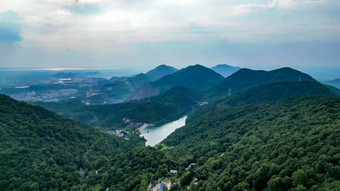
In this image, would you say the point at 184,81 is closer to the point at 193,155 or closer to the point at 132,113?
the point at 132,113

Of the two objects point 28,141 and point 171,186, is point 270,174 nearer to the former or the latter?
point 171,186

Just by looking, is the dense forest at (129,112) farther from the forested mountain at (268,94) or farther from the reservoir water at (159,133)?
the forested mountain at (268,94)

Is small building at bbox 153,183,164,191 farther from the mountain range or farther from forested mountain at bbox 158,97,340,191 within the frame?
forested mountain at bbox 158,97,340,191

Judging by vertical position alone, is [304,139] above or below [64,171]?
above

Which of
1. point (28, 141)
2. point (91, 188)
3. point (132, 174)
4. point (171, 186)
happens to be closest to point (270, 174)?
point (171, 186)

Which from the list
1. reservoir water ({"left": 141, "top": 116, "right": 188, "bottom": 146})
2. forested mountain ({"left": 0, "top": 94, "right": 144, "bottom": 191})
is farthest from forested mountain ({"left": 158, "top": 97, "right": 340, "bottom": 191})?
reservoir water ({"left": 141, "top": 116, "right": 188, "bottom": 146})

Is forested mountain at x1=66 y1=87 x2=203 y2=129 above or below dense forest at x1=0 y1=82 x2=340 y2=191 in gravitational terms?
below

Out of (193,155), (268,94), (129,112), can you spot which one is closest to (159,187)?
(193,155)
